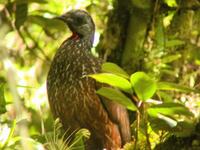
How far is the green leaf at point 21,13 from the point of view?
3.37 meters

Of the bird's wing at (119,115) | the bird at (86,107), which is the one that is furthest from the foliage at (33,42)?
the bird's wing at (119,115)

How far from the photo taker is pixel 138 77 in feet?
5.14

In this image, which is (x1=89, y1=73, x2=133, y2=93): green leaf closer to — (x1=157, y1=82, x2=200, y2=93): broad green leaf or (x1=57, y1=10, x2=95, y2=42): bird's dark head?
(x1=157, y1=82, x2=200, y2=93): broad green leaf

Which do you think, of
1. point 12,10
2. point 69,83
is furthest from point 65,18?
point 69,83

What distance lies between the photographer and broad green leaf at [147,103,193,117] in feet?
5.16

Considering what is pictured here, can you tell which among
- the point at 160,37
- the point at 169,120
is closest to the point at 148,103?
the point at 169,120

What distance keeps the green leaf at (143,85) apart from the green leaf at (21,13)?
189 centimetres

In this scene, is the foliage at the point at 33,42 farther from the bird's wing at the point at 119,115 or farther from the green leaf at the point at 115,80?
the green leaf at the point at 115,80

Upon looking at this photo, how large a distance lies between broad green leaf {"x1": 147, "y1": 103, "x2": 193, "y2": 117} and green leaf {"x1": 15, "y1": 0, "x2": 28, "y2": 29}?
6.23 ft

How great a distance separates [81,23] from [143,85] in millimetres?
2102

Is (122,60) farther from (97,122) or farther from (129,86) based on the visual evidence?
(129,86)

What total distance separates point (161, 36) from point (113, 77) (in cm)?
156

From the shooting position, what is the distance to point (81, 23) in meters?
3.63

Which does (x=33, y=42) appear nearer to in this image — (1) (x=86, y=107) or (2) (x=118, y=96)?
(1) (x=86, y=107)
